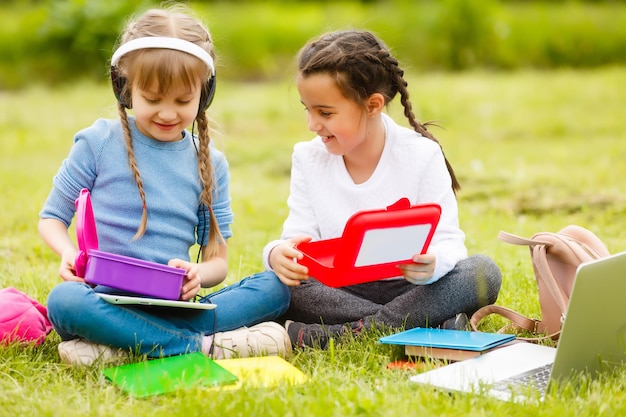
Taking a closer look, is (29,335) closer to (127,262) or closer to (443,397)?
(127,262)

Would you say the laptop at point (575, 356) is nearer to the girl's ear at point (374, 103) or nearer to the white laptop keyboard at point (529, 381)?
the white laptop keyboard at point (529, 381)

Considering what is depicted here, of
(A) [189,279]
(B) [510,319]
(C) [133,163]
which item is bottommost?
(B) [510,319]

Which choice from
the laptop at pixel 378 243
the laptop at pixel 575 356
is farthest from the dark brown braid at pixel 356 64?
the laptop at pixel 575 356

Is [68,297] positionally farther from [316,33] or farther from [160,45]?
[316,33]

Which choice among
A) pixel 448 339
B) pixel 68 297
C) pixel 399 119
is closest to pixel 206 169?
pixel 68 297

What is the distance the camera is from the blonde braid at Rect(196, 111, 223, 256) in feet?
8.44

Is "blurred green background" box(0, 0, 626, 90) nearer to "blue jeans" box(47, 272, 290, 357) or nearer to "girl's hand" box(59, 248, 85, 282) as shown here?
"blue jeans" box(47, 272, 290, 357)

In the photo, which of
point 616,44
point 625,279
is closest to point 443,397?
point 625,279

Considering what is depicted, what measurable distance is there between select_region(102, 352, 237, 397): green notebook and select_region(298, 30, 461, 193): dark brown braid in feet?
2.92

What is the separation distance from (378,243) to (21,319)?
100cm

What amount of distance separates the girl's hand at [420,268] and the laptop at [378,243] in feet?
0.07

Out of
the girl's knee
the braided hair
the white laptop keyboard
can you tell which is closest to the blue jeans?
the girl's knee

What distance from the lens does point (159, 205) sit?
250 cm

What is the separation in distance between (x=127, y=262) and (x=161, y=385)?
36 cm
